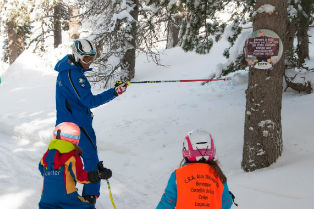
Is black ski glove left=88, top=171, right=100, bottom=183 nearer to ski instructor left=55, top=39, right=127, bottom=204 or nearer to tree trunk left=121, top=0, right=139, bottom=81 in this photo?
ski instructor left=55, top=39, right=127, bottom=204

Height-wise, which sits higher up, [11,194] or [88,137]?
[88,137]

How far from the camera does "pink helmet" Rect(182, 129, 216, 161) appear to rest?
117 inches

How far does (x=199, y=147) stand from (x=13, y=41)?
19582mm

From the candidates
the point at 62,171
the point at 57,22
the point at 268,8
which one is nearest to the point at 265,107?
the point at 268,8

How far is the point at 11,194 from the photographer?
18.4 feet

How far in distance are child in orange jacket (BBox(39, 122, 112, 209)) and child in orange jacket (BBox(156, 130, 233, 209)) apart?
1.05m

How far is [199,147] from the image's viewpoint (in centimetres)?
298

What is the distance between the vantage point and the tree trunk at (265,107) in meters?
5.10

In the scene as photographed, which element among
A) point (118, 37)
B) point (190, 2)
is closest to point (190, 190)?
point (190, 2)

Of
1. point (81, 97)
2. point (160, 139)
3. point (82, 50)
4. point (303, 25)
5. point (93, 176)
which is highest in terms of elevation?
point (303, 25)

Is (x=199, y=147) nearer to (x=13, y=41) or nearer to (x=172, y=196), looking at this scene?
(x=172, y=196)

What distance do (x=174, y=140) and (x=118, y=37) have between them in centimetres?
526

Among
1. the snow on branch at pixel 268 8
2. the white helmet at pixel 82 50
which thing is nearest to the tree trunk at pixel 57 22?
the white helmet at pixel 82 50

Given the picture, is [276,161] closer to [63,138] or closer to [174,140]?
[174,140]
